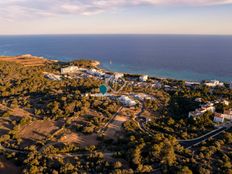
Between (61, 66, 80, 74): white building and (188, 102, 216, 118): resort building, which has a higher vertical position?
(61, 66, 80, 74): white building

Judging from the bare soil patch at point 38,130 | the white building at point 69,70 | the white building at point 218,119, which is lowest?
the bare soil patch at point 38,130

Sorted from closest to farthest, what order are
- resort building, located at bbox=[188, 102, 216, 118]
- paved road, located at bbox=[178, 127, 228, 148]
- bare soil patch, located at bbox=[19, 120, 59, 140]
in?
paved road, located at bbox=[178, 127, 228, 148] < bare soil patch, located at bbox=[19, 120, 59, 140] < resort building, located at bbox=[188, 102, 216, 118]

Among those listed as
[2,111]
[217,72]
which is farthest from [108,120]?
[217,72]

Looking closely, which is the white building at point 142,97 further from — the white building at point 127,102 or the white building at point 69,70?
the white building at point 69,70

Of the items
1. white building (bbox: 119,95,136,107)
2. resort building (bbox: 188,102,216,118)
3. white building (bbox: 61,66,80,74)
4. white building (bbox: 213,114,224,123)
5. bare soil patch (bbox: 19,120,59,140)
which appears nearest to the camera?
bare soil patch (bbox: 19,120,59,140)

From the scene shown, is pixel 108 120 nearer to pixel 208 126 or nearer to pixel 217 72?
pixel 208 126

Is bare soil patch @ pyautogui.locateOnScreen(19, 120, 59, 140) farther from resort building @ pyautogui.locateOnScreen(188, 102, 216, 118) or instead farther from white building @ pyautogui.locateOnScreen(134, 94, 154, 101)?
resort building @ pyautogui.locateOnScreen(188, 102, 216, 118)

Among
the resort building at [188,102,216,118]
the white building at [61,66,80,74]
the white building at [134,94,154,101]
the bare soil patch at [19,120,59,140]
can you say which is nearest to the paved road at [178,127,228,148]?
the resort building at [188,102,216,118]

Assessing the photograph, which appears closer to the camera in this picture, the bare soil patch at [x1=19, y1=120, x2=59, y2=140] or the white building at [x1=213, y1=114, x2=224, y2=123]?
the bare soil patch at [x1=19, y1=120, x2=59, y2=140]

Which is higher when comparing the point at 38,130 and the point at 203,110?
the point at 203,110

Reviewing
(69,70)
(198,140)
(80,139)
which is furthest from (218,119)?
(69,70)

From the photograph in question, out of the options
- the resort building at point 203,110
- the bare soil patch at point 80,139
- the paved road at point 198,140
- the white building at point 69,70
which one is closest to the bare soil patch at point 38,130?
the bare soil patch at point 80,139

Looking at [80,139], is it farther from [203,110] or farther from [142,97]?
[203,110]
